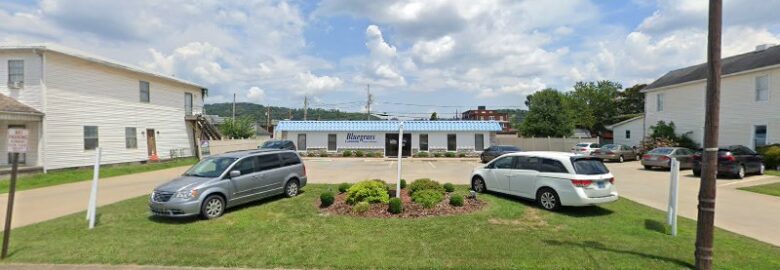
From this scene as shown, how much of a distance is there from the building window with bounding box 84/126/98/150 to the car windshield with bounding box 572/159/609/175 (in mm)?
23214

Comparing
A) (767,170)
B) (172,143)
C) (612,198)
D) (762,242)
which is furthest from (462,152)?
(762,242)

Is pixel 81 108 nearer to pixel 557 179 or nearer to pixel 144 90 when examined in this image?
pixel 144 90

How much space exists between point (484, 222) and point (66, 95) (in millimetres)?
21365

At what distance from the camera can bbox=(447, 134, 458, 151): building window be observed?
36250 millimetres

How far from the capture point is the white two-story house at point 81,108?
698 inches

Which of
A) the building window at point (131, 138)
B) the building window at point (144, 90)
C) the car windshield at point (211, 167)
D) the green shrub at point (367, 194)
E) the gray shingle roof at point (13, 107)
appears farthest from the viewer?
the building window at point (144, 90)

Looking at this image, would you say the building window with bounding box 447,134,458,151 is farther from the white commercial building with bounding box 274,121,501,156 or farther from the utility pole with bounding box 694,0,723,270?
the utility pole with bounding box 694,0,723,270

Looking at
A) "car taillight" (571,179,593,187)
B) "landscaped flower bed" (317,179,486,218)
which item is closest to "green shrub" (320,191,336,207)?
"landscaped flower bed" (317,179,486,218)

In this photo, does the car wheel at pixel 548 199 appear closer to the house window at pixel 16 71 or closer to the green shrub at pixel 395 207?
the green shrub at pixel 395 207

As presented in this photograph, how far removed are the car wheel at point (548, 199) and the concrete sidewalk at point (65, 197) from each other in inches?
482

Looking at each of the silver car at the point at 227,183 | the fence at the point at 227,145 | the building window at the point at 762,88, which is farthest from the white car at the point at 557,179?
the fence at the point at 227,145

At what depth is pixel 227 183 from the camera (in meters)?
9.48

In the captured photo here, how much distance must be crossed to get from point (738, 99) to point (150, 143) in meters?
37.8

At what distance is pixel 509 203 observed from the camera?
32.9 ft
